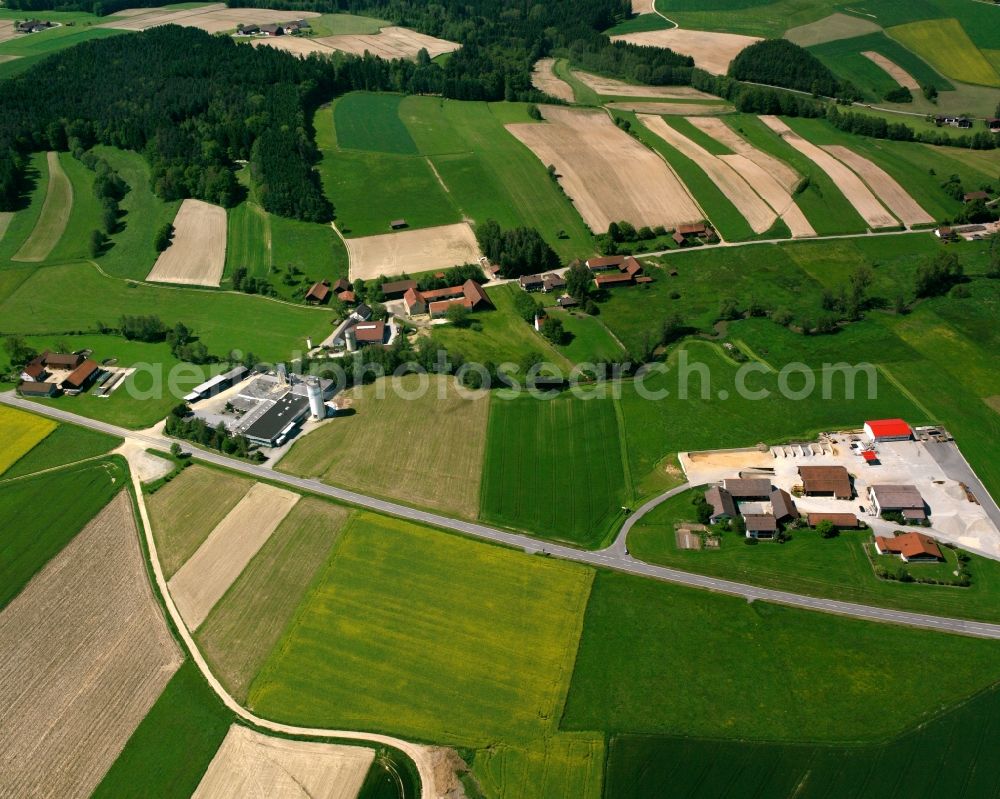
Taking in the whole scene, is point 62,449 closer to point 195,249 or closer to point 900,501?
point 195,249

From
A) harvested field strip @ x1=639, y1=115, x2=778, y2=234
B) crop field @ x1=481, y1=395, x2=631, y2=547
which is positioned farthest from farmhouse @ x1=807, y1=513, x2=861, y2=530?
harvested field strip @ x1=639, y1=115, x2=778, y2=234

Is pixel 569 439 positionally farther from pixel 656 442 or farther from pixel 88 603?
pixel 88 603

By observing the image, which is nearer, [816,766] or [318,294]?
[816,766]

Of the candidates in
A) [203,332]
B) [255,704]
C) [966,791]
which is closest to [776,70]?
A: [203,332]

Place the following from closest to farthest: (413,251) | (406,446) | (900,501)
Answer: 1. (900,501)
2. (406,446)
3. (413,251)

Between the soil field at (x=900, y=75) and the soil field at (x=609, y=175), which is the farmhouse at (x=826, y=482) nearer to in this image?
the soil field at (x=609, y=175)

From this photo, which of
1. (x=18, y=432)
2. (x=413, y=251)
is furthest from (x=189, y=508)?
(x=413, y=251)

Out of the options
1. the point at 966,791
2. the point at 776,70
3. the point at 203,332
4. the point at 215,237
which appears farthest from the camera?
the point at 776,70

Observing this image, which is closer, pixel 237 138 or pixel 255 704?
pixel 255 704
